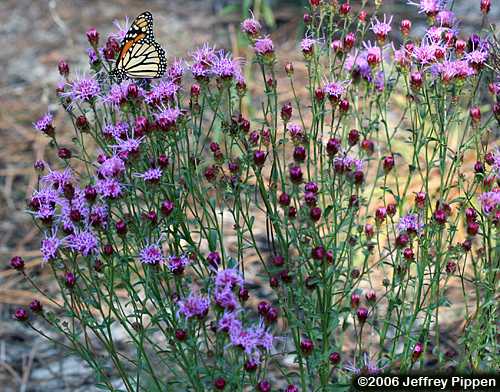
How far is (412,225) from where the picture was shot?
2.36 meters

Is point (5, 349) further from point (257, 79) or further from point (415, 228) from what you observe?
point (257, 79)

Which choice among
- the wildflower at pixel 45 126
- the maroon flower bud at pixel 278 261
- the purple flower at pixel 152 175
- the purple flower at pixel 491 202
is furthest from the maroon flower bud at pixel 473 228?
the wildflower at pixel 45 126

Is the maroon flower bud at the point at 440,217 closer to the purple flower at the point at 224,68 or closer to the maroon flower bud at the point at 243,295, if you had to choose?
the maroon flower bud at the point at 243,295

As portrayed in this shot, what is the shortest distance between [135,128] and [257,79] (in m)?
4.05

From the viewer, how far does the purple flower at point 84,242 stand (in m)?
2.22

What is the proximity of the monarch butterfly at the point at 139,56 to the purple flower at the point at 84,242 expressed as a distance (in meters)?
0.61

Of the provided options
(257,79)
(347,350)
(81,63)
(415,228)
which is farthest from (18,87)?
(415,228)

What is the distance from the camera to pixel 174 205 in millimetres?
2322

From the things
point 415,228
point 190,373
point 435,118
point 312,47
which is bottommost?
point 190,373

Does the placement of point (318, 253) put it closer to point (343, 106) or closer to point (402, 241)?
point (402, 241)

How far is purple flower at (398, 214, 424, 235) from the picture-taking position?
7.69 ft

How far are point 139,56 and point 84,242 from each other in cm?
79

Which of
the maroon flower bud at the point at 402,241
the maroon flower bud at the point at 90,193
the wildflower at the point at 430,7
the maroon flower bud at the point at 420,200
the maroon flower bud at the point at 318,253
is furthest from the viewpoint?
the wildflower at the point at 430,7

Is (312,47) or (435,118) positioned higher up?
(312,47)
